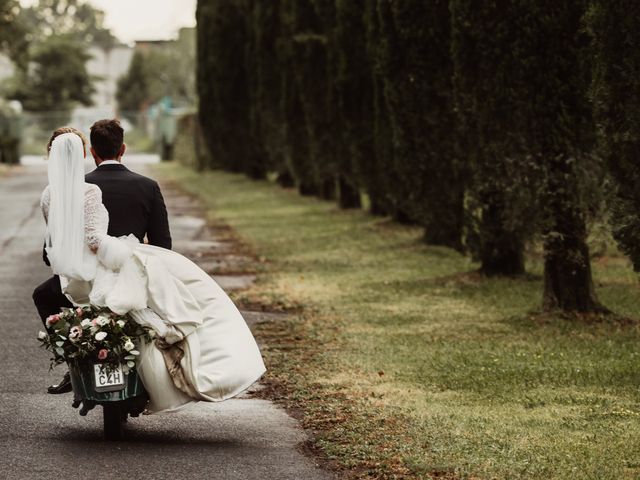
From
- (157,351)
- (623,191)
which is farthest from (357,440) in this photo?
(623,191)

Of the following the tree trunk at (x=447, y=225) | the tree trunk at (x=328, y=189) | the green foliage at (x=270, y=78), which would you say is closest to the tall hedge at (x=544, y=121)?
the tree trunk at (x=447, y=225)

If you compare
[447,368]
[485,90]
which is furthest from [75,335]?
[485,90]

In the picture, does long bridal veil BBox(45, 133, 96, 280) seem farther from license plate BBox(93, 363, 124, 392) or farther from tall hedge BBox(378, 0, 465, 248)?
tall hedge BBox(378, 0, 465, 248)

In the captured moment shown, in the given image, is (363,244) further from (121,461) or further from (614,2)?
(121,461)

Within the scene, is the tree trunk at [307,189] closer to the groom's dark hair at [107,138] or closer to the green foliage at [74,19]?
the groom's dark hair at [107,138]

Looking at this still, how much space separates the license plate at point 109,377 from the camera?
7508mm

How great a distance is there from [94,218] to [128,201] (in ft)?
0.71

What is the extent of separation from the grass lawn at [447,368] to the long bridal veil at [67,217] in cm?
161

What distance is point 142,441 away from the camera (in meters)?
7.73

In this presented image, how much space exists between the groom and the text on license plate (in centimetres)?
78

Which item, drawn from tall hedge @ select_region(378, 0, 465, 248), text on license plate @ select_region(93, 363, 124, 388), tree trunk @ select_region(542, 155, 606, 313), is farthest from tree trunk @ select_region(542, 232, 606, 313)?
text on license plate @ select_region(93, 363, 124, 388)

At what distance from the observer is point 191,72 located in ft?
283

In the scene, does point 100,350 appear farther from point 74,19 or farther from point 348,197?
point 74,19

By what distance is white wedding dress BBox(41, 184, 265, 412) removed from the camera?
7.62 m
